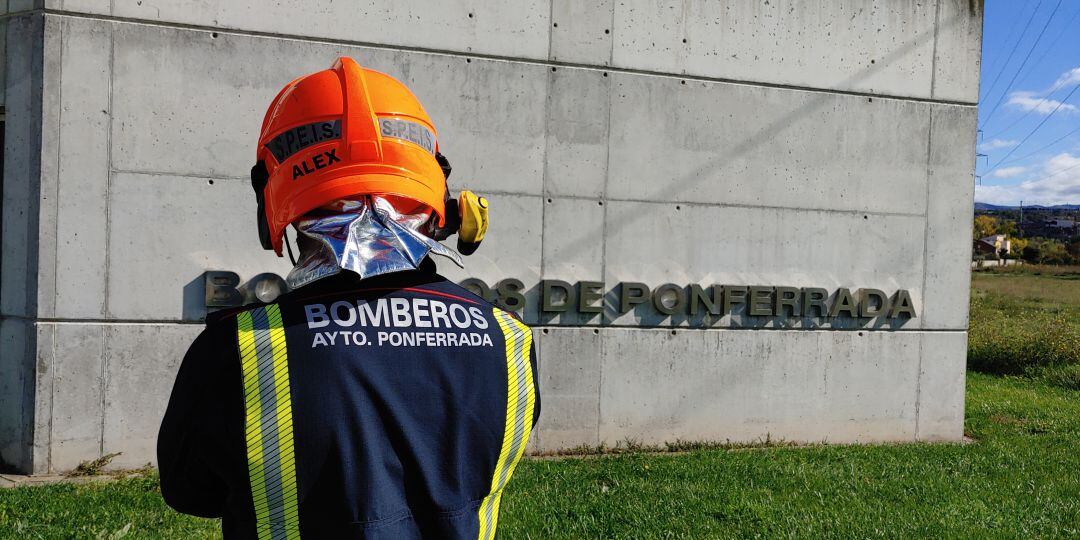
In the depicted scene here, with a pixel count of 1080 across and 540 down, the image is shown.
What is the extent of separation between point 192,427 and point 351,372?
0.30 metres

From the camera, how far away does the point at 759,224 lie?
23.9 feet

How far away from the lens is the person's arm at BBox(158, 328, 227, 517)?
5.05 ft

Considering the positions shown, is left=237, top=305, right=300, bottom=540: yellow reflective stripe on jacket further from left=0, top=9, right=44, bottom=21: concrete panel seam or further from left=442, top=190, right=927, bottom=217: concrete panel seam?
left=0, top=9, right=44, bottom=21: concrete panel seam

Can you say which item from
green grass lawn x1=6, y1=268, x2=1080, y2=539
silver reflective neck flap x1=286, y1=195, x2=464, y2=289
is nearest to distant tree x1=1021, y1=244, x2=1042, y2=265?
green grass lawn x1=6, y1=268, x2=1080, y2=539

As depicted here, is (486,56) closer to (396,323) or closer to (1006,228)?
(396,323)

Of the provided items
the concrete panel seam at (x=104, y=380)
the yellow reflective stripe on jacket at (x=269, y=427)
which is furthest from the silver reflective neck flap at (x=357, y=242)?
the concrete panel seam at (x=104, y=380)

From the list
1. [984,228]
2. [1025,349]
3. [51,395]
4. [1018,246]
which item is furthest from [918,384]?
[984,228]

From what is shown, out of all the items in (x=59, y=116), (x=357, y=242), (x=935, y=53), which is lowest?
(x=357, y=242)

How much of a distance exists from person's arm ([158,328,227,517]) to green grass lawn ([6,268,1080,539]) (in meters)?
3.26

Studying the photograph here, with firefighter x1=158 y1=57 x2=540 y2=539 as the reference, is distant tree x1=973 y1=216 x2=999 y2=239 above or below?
above

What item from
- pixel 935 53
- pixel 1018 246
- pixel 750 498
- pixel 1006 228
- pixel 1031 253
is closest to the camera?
pixel 750 498

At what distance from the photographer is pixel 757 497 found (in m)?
5.55

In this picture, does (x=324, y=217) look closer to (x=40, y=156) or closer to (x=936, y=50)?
(x=40, y=156)

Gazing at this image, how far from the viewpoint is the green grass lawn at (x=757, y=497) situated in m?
4.83
